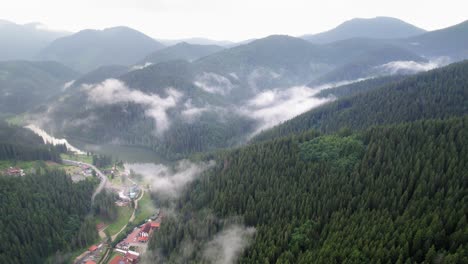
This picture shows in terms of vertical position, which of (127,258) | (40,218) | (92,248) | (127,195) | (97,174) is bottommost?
(127,258)

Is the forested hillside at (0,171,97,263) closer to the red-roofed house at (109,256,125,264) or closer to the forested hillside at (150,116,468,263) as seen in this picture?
the red-roofed house at (109,256,125,264)

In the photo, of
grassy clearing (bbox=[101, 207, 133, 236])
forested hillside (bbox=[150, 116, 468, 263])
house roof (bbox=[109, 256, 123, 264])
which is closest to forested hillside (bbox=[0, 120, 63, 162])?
grassy clearing (bbox=[101, 207, 133, 236])

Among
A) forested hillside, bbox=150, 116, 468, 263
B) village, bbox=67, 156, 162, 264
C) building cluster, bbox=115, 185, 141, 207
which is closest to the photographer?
forested hillside, bbox=150, 116, 468, 263

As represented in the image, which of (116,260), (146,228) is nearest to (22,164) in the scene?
(146,228)

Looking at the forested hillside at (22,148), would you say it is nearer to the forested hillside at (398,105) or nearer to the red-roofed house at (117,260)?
the red-roofed house at (117,260)

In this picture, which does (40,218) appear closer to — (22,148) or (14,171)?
(14,171)

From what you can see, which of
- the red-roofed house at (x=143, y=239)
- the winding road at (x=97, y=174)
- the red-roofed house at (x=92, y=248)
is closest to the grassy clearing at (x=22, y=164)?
the winding road at (x=97, y=174)
